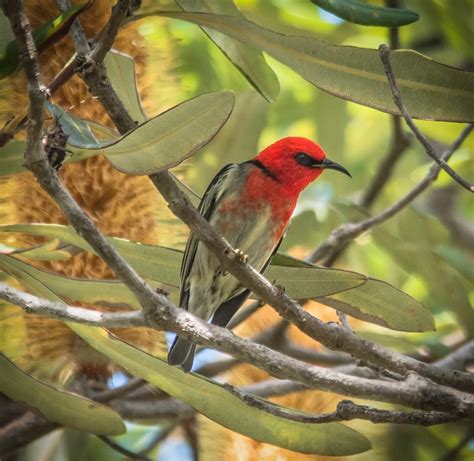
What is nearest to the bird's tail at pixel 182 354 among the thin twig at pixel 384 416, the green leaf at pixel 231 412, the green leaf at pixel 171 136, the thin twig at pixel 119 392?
the green leaf at pixel 231 412

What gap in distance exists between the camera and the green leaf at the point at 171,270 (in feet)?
8.04

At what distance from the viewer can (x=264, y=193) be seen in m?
3.41

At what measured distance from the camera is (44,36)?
2135 mm

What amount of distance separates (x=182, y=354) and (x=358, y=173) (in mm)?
2303

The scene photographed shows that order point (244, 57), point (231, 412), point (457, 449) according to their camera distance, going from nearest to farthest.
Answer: point (231, 412)
point (244, 57)
point (457, 449)

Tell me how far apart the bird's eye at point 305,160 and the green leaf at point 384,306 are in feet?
3.02

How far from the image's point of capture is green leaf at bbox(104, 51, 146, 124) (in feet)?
8.43

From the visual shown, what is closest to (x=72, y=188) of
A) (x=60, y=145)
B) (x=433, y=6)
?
(x=60, y=145)

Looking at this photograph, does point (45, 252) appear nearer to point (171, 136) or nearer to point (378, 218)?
point (171, 136)

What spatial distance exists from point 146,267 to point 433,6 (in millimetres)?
1756

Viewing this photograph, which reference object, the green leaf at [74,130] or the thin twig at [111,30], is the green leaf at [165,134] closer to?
the green leaf at [74,130]

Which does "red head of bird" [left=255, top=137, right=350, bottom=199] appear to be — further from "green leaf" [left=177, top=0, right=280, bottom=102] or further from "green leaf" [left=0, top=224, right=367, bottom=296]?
"green leaf" [left=0, top=224, right=367, bottom=296]

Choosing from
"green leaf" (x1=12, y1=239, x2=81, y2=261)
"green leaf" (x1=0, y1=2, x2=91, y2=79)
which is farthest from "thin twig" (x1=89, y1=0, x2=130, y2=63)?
"green leaf" (x1=12, y1=239, x2=81, y2=261)

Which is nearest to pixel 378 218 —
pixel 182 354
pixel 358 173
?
pixel 182 354
